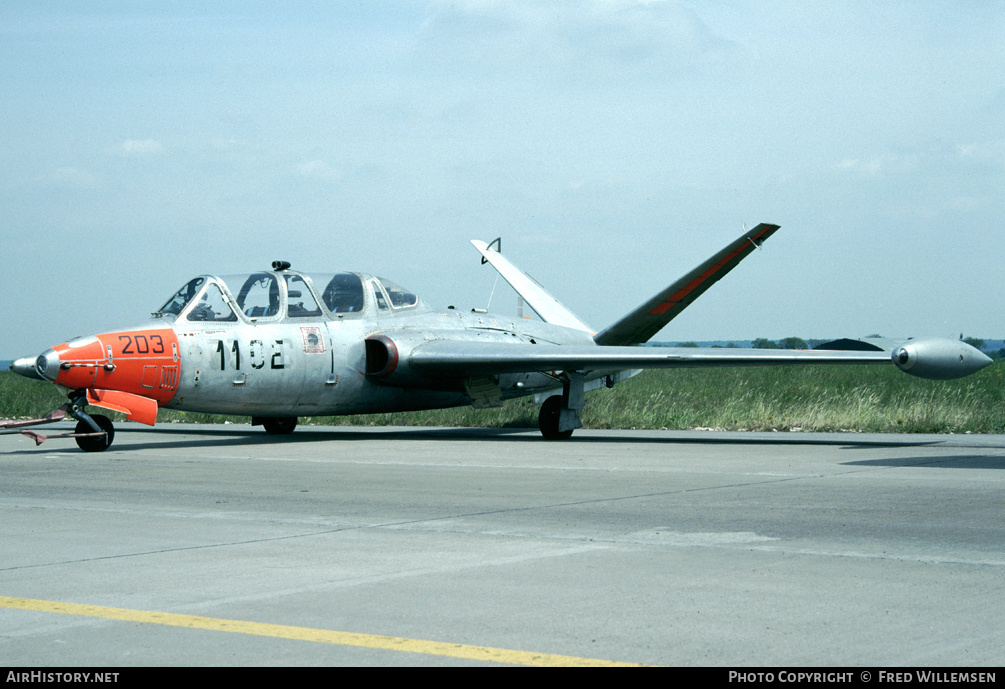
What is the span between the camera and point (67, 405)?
15.8 m

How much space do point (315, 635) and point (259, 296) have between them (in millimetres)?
13526

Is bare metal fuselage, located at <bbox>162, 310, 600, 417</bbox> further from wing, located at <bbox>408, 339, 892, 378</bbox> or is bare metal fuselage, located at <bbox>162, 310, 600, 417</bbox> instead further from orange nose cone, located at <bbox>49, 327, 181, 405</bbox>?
wing, located at <bbox>408, 339, 892, 378</bbox>

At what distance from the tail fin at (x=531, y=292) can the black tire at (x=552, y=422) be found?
551 centimetres

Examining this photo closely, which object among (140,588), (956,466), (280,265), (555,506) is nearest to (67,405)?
(280,265)

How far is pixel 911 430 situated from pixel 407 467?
1093cm

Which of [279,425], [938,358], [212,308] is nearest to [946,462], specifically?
[938,358]

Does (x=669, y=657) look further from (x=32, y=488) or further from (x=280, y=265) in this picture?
(x=280, y=265)

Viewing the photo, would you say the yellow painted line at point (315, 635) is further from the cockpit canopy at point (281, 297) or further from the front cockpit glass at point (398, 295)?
the front cockpit glass at point (398, 295)

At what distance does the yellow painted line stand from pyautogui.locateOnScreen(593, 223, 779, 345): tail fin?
1555 cm

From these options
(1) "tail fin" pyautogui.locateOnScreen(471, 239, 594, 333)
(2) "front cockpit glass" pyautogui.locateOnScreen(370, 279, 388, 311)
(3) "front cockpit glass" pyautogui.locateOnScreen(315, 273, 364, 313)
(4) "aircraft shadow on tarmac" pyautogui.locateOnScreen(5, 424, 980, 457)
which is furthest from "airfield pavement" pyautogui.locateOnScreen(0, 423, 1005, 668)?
(1) "tail fin" pyautogui.locateOnScreen(471, 239, 594, 333)

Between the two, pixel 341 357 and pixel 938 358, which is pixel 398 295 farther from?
pixel 938 358

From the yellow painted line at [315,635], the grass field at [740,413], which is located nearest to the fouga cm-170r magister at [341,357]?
the grass field at [740,413]

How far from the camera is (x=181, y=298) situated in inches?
683

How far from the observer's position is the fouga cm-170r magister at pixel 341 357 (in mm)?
15719
